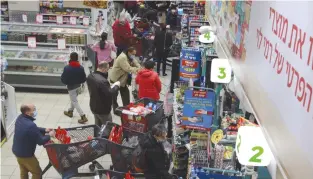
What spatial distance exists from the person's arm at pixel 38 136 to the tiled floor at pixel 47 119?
1200mm

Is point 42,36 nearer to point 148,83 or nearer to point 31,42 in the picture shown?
point 31,42

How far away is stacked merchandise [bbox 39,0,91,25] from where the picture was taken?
545 inches

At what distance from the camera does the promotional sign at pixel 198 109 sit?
19.2 feet

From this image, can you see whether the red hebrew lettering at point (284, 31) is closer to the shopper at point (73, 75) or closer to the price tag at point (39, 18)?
the shopper at point (73, 75)

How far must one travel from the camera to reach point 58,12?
14117mm

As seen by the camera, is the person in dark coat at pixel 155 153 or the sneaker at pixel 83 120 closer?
the person in dark coat at pixel 155 153

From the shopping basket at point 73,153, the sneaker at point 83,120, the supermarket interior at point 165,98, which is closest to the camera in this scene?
the supermarket interior at point 165,98

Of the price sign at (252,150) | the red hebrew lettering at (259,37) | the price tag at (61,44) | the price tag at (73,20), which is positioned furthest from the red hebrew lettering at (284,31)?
the price tag at (73,20)

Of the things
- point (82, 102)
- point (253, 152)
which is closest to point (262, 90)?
point (253, 152)

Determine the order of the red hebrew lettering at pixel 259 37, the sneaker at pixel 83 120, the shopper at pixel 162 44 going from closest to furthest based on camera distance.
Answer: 1. the red hebrew lettering at pixel 259 37
2. the sneaker at pixel 83 120
3. the shopper at pixel 162 44

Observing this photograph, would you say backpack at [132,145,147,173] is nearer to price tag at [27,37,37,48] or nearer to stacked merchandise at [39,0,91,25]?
price tag at [27,37,37,48]

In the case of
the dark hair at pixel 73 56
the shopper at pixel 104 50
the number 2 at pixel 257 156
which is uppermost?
the number 2 at pixel 257 156

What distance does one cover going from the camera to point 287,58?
3367 millimetres

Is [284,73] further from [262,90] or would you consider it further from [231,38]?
[231,38]
